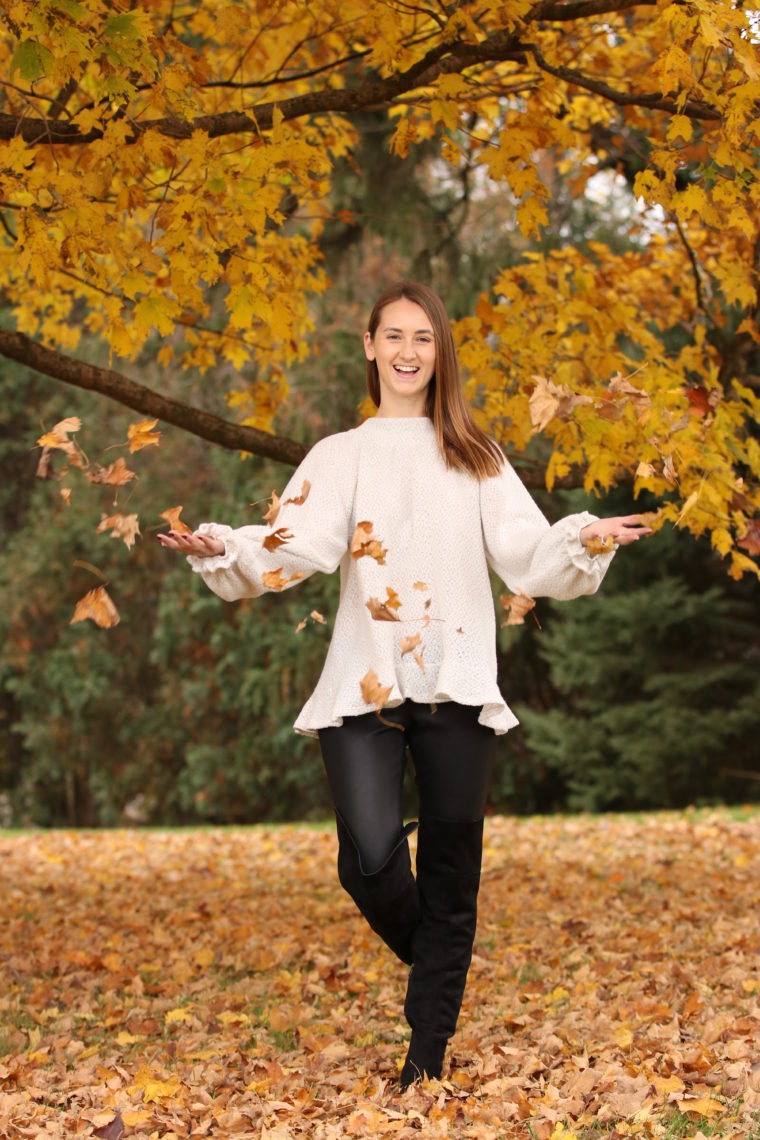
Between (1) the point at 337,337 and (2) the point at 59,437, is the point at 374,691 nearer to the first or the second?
(2) the point at 59,437

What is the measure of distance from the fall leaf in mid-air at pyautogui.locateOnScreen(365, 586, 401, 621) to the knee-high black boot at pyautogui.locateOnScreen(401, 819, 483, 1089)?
1.71 feet

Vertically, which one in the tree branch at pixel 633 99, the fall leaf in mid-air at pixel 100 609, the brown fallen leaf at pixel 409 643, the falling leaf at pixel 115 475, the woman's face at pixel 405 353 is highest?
the tree branch at pixel 633 99

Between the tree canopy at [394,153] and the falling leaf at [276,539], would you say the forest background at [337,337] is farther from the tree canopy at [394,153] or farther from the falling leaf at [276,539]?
the falling leaf at [276,539]

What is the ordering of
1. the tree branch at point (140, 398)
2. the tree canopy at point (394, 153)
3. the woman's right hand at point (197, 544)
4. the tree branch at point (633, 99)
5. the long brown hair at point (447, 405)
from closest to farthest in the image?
the woman's right hand at point (197, 544) < the long brown hair at point (447, 405) < the tree canopy at point (394, 153) < the tree branch at point (633, 99) < the tree branch at point (140, 398)

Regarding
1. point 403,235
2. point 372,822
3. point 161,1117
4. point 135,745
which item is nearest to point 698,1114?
point 372,822

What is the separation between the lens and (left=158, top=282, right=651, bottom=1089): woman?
A: 9.48 feet

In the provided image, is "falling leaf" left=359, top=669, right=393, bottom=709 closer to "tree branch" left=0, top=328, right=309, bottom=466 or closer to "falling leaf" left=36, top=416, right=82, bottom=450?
"falling leaf" left=36, top=416, right=82, bottom=450

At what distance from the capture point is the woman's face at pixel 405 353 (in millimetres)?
3145

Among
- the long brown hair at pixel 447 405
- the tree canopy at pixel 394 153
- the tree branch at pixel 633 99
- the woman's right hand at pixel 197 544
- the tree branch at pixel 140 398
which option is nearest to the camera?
the woman's right hand at pixel 197 544

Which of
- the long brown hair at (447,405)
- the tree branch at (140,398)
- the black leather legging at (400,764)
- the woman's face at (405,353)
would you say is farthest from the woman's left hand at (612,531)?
the tree branch at (140,398)

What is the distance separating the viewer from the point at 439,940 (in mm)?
3016

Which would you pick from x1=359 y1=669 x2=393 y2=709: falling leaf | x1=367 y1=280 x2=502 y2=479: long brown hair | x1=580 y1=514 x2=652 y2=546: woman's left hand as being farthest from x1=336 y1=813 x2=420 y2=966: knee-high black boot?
x1=367 y1=280 x2=502 y2=479: long brown hair

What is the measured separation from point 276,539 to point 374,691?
41 cm

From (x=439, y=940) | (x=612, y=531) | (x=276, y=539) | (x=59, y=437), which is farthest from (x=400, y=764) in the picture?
(x=59, y=437)
